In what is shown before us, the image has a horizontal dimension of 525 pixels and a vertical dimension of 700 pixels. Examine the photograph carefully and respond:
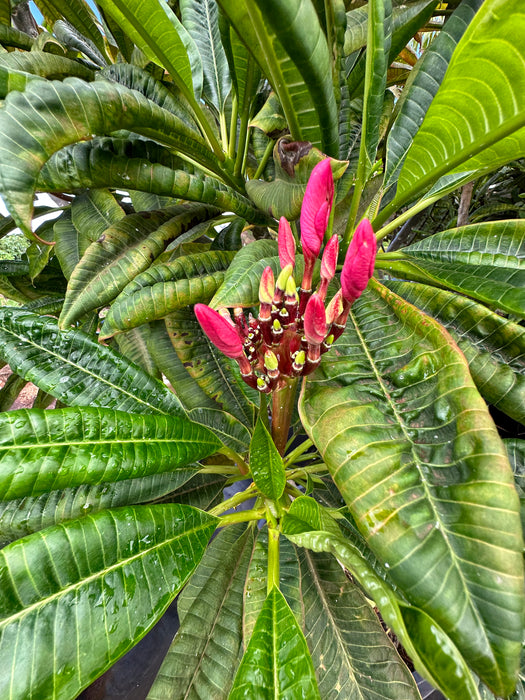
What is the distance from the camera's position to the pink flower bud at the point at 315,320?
39cm

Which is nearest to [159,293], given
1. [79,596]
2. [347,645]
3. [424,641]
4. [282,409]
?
[282,409]

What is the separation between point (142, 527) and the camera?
499 millimetres

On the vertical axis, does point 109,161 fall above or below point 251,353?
above

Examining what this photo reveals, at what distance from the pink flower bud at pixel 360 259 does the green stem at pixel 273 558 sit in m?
0.48

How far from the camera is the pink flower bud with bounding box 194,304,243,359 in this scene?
40 centimetres

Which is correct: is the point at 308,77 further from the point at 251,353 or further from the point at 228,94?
the point at 228,94

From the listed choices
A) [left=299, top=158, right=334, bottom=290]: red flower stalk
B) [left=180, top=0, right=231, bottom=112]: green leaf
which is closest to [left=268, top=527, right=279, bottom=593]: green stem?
[left=299, top=158, right=334, bottom=290]: red flower stalk

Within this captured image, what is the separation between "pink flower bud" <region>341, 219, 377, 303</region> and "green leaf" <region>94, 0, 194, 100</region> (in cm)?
55

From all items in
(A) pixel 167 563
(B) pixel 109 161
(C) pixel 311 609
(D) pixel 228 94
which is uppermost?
(D) pixel 228 94

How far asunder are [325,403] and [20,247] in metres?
4.15

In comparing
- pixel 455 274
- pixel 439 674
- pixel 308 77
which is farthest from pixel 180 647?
pixel 308 77

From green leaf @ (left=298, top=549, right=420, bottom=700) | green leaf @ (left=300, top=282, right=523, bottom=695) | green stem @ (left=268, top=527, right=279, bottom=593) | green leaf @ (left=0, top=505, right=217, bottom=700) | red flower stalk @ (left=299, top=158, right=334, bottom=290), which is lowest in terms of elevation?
green leaf @ (left=298, top=549, right=420, bottom=700)

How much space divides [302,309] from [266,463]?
0.83 feet

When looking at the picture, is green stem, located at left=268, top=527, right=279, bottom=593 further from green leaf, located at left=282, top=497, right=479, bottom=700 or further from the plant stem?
green leaf, located at left=282, top=497, right=479, bottom=700
